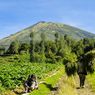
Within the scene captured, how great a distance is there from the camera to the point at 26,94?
33.4 m

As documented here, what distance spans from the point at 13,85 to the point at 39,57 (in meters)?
135

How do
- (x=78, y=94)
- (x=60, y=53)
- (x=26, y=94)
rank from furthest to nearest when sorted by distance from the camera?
1. (x=60, y=53)
2. (x=78, y=94)
3. (x=26, y=94)

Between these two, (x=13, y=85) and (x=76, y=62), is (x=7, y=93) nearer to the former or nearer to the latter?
(x=13, y=85)

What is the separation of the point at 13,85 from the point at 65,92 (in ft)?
28.6

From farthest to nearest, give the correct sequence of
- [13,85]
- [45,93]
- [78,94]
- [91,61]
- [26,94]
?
[91,61], [13,85], [78,94], [45,93], [26,94]

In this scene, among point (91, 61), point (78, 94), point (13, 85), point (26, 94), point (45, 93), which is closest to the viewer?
point (26, 94)

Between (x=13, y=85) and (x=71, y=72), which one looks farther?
(x=71, y=72)

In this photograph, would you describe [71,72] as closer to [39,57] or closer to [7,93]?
[7,93]

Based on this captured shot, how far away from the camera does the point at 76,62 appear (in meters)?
51.6

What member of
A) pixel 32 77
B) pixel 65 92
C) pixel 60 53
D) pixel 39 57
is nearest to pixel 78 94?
pixel 65 92

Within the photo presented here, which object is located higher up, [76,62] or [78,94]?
[76,62]

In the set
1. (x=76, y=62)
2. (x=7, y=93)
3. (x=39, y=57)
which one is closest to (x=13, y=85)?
(x=7, y=93)

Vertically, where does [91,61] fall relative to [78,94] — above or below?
above

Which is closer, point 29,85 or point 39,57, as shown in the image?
point 29,85
